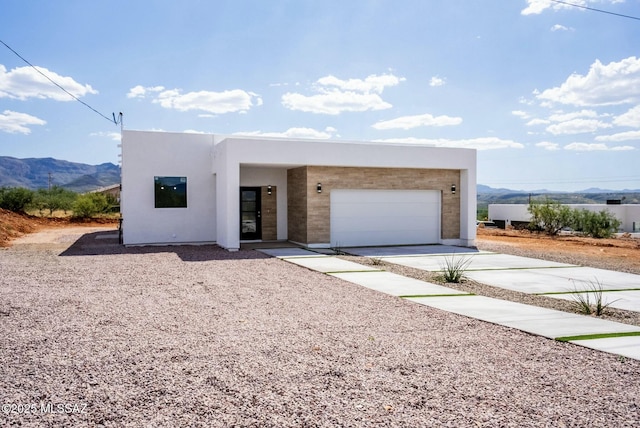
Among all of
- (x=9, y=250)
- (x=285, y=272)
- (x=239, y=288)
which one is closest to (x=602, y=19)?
(x=285, y=272)

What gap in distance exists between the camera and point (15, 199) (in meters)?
33.3

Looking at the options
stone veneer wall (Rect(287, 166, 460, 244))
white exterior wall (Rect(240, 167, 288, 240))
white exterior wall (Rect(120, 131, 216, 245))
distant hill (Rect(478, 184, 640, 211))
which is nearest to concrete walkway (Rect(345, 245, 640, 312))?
stone veneer wall (Rect(287, 166, 460, 244))

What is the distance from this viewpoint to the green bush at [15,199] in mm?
32850

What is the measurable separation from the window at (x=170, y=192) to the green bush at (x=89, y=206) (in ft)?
58.9

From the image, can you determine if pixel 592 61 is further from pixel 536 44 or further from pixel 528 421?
pixel 528 421

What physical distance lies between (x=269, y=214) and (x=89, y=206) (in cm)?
1899

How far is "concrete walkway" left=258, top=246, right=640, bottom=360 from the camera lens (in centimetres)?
551

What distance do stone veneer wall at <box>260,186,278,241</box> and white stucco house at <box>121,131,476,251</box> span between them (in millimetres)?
35

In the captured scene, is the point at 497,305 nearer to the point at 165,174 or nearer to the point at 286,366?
the point at 286,366

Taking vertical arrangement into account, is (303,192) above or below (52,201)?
above

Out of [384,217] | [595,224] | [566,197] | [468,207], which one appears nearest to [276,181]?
[384,217]

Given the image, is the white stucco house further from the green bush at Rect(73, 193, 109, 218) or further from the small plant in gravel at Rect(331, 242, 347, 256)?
the green bush at Rect(73, 193, 109, 218)

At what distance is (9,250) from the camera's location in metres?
15.4

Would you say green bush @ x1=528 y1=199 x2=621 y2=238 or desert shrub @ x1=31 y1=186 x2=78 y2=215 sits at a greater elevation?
desert shrub @ x1=31 y1=186 x2=78 y2=215
